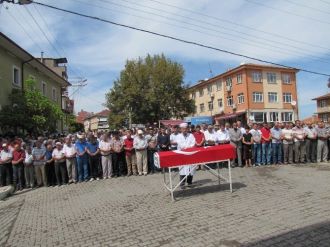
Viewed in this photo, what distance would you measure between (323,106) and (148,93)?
48.7 meters

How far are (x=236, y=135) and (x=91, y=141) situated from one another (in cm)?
571

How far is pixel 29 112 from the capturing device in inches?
931

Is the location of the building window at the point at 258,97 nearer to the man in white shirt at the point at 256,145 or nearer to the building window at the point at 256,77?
the building window at the point at 256,77

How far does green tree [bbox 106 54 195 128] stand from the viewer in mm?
51406

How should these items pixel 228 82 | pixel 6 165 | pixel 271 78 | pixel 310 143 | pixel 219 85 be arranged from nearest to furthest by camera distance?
1. pixel 6 165
2. pixel 310 143
3. pixel 271 78
4. pixel 228 82
5. pixel 219 85

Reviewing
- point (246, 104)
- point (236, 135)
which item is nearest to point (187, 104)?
point (246, 104)

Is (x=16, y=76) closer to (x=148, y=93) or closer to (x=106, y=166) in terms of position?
Answer: (x=106, y=166)

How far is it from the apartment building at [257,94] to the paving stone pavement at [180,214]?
48.3m

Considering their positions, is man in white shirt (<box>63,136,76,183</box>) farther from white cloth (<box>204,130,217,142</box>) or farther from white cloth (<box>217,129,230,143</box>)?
white cloth (<box>217,129,230,143</box>)

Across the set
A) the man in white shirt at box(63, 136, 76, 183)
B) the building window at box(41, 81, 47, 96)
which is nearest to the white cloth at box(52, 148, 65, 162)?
the man in white shirt at box(63, 136, 76, 183)

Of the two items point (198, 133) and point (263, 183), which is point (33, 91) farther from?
point (263, 183)

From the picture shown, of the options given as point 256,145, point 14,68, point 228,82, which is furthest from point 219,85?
point 256,145

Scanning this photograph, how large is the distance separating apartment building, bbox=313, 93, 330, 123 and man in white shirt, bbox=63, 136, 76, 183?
7574 centimetres

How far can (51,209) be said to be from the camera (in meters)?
10.2
